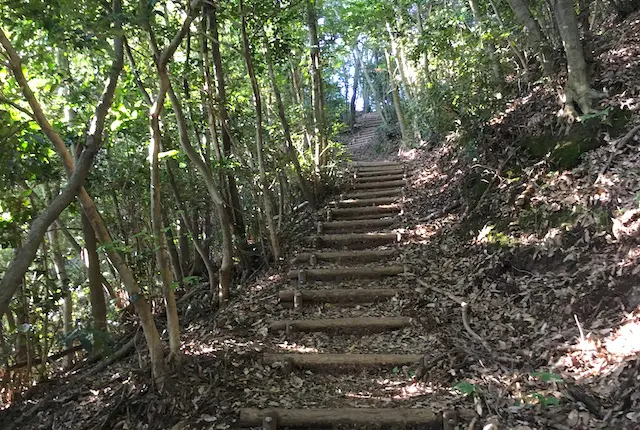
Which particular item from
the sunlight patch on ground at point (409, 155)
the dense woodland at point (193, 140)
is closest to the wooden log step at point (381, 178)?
the dense woodland at point (193, 140)

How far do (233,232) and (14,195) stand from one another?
262cm

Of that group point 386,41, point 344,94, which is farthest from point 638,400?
point 344,94

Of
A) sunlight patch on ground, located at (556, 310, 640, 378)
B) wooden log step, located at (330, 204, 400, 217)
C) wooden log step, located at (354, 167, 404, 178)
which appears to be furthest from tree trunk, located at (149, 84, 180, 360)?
wooden log step, located at (354, 167, 404, 178)

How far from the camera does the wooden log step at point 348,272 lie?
5641 millimetres

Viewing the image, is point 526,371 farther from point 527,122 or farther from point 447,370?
point 527,122

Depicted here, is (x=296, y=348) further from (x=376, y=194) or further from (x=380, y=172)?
(x=380, y=172)

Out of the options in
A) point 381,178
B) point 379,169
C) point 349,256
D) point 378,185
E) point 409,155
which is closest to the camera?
point 349,256

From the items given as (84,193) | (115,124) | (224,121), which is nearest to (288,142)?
(224,121)

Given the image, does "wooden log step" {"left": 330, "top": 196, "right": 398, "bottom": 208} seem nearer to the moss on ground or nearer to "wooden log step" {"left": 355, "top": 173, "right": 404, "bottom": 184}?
"wooden log step" {"left": 355, "top": 173, "right": 404, "bottom": 184}

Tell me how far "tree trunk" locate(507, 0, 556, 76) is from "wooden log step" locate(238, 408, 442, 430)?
4.94 m

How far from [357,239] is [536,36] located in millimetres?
3788

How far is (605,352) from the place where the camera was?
10.2 feet

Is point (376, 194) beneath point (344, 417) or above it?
above

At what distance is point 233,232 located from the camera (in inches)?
242
